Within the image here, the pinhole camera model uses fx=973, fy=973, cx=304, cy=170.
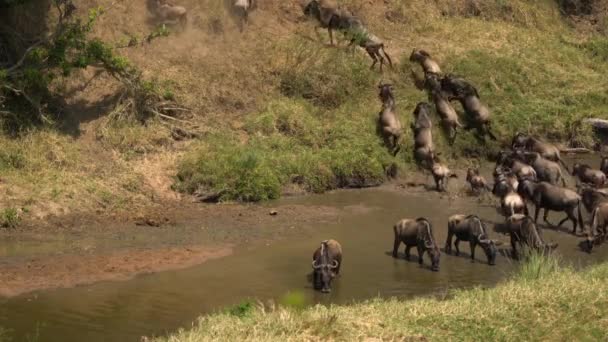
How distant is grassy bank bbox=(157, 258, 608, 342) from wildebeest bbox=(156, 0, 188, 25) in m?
11.7

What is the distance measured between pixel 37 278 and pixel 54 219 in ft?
8.78

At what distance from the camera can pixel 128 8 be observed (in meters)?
21.7

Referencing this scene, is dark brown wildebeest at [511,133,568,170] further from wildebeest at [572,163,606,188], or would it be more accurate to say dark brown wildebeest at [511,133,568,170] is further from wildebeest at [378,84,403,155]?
wildebeest at [378,84,403,155]

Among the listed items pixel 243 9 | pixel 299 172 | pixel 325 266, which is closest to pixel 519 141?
pixel 299 172

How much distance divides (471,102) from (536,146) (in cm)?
205

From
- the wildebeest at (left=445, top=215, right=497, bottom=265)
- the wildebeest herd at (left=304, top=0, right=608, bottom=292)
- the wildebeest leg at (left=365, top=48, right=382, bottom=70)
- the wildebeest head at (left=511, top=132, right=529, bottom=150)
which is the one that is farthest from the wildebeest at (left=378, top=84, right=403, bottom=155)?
the wildebeest at (left=445, top=215, right=497, bottom=265)

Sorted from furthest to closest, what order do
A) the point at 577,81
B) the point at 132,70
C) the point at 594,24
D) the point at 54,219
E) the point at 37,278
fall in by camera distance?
1. the point at 594,24
2. the point at 577,81
3. the point at 132,70
4. the point at 54,219
5. the point at 37,278

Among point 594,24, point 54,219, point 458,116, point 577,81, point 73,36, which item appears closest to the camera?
point 54,219

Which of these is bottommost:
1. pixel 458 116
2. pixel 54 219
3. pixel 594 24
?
pixel 54 219

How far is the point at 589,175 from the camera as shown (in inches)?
757

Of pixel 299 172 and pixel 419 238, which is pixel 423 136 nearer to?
pixel 299 172

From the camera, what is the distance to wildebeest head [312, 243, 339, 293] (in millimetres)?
13305

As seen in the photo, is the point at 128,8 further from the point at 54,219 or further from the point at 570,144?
the point at 570,144

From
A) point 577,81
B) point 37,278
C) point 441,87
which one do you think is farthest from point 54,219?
point 577,81
